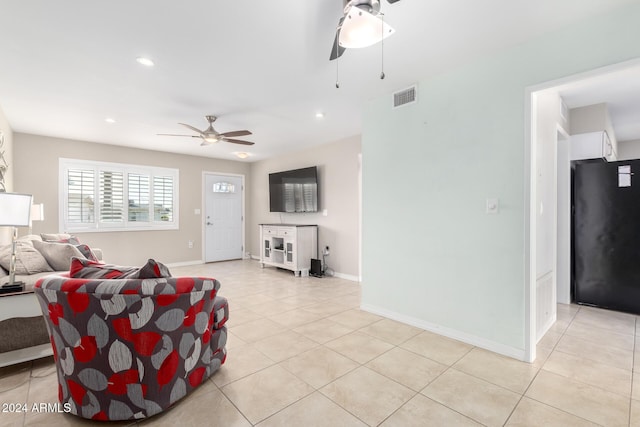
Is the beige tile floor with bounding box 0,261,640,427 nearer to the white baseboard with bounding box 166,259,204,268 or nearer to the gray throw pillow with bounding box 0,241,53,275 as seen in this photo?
the gray throw pillow with bounding box 0,241,53,275

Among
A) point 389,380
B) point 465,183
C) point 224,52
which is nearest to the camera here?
point 389,380

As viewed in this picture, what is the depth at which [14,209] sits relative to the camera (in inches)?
86.5

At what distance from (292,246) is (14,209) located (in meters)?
4.00

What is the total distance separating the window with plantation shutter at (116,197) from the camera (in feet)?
17.9

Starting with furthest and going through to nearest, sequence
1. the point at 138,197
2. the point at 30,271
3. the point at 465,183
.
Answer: the point at 138,197, the point at 30,271, the point at 465,183

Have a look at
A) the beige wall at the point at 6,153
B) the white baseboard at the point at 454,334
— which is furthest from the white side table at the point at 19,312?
the white baseboard at the point at 454,334

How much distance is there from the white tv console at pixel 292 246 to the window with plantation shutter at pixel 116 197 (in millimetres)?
2342

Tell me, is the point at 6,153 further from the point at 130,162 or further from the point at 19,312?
the point at 19,312

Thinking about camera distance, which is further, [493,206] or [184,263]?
[184,263]

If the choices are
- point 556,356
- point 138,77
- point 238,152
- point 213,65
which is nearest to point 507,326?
point 556,356

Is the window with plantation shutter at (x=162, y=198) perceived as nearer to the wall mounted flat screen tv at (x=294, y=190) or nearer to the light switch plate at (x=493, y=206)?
the wall mounted flat screen tv at (x=294, y=190)

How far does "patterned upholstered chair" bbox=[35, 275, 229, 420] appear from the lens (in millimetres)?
1578

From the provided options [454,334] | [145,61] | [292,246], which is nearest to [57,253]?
[145,61]

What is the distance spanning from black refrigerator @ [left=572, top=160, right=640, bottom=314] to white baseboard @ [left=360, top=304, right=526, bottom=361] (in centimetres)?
216
